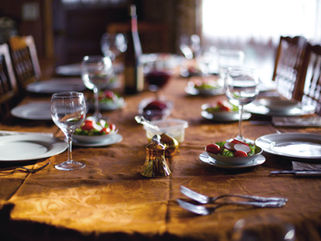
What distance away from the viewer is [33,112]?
5.51ft

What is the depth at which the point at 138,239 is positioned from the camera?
2.44 feet

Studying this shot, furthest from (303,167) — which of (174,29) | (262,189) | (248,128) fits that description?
(174,29)

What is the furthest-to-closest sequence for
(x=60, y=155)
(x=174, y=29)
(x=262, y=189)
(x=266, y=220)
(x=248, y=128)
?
1. (x=174, y=29)
2. (x=248, y=128)
3. (x=60, y=155)
4. (x=262, y=189)
5. (x=266, y=220)

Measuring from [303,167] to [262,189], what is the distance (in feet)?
0.59

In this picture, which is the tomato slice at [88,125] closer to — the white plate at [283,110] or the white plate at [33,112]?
the white plate at [33,112]

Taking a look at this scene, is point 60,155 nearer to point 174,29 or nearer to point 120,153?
point 120,153

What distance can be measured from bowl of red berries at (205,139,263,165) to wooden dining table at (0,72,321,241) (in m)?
0.03

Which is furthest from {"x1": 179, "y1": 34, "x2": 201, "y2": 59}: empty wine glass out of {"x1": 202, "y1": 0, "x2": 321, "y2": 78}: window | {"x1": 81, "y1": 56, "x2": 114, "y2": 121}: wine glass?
{"x1": 81, "y1": 56, "x2": 114, "y2": 121}: wine glass

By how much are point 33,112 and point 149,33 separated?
4438mm

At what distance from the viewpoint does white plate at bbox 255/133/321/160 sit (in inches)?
45.4

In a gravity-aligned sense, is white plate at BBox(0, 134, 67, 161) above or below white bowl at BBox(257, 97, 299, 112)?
below

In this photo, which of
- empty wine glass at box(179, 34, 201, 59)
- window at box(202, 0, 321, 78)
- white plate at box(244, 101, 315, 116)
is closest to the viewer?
white plate at box(244, 101, 315, 116)

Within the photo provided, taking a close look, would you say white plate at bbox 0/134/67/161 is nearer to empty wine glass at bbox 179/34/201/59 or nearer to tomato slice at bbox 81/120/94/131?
tomato slice at bbox 81/120/94/131

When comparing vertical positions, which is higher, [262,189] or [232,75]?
[232,75]
